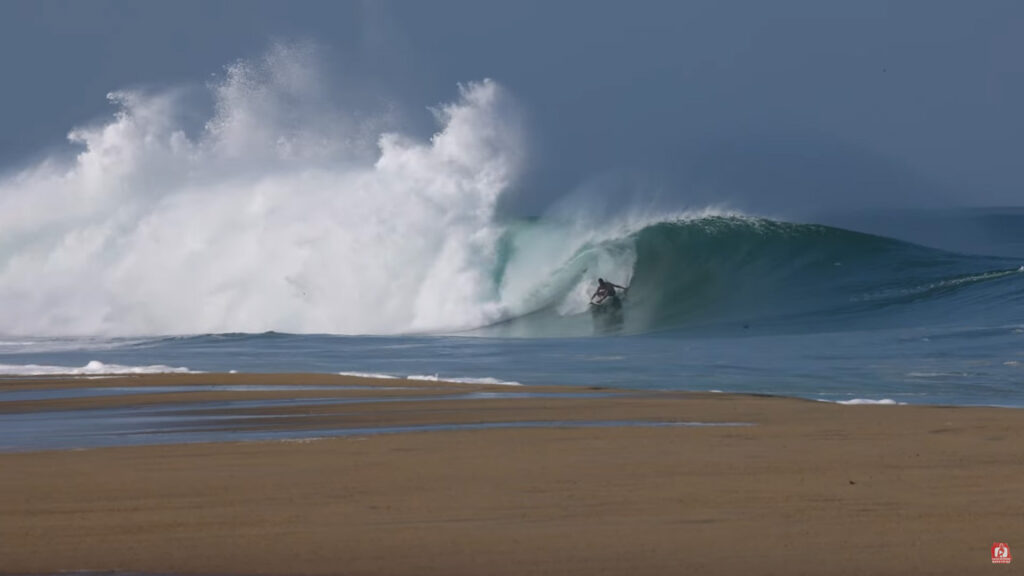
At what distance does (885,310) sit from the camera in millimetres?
20328

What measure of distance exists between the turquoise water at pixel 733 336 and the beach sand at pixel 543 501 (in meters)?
3.63

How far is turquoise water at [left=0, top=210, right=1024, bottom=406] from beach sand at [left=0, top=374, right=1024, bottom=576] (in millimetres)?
3626

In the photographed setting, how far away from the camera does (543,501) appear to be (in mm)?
5574

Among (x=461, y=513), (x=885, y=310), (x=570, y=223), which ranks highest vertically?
(x=570, y=223)

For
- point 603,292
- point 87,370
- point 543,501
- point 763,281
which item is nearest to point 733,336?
point 603,292

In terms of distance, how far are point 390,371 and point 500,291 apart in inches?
393

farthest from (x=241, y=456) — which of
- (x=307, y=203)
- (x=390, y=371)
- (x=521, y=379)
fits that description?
(x=307, y=203)

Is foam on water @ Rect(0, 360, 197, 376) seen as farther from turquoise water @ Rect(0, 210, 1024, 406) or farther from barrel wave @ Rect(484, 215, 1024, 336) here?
barrel wave @ Rect(484, 215, 1024, 336)

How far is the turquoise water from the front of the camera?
489 inches

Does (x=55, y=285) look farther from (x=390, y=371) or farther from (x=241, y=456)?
(x=241, y=456)

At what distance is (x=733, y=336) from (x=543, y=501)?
13163 millimetres

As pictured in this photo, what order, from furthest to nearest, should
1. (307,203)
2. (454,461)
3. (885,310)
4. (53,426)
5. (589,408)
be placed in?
(307,203) → (885,310) → (589,408) → (53,426) → (454,461)

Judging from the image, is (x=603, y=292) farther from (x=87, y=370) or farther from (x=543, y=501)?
(x=543, y=501)

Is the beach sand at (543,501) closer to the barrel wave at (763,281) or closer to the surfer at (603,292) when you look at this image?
the barrel wave at (763,281)
